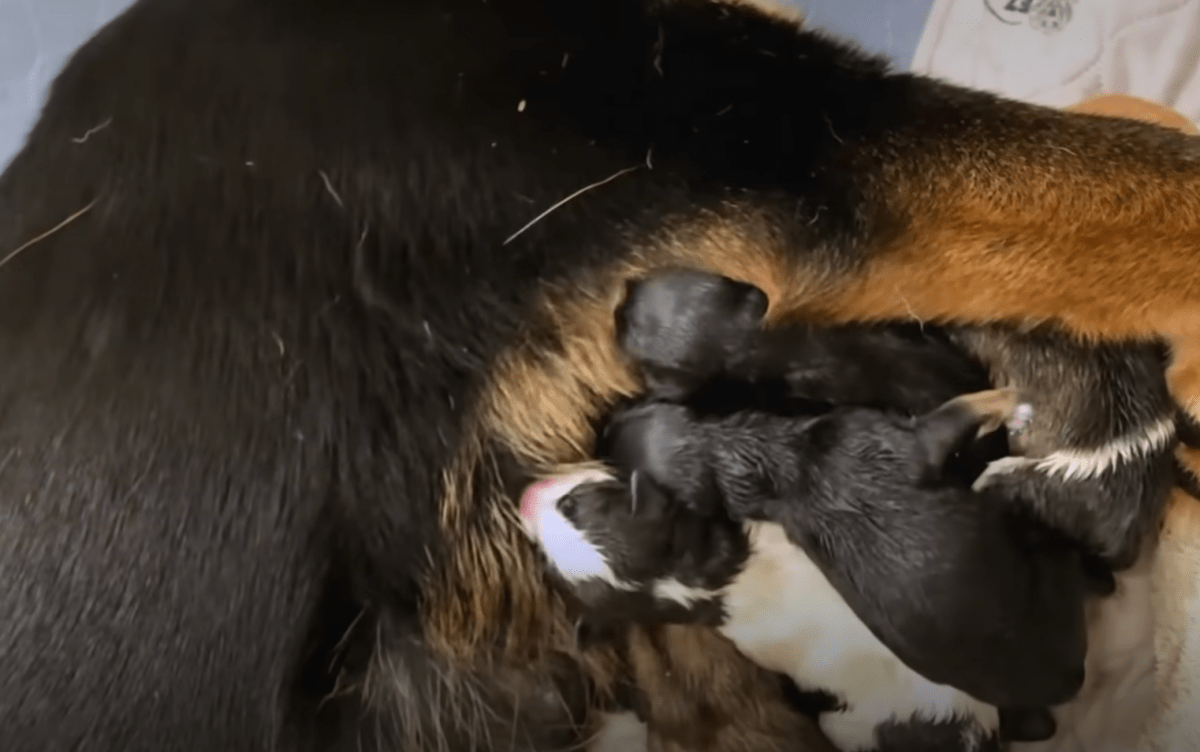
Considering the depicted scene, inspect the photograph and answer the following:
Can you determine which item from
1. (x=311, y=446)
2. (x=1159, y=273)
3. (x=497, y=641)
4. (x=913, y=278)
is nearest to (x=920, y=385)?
(x=913, y=278)

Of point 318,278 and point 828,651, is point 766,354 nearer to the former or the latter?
point 828,651

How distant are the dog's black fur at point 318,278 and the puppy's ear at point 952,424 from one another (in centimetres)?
17

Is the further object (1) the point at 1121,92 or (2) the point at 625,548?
(1) the point at 1121,92

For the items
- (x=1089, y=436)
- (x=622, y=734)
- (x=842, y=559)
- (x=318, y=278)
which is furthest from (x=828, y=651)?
(x=318, y=278)

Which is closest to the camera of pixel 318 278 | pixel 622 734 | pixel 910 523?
pixel 318 278

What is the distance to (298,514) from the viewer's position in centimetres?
96

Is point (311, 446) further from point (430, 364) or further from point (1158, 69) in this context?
point (1158, 69)

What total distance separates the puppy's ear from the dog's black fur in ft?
0.55

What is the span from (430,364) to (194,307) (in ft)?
0.62

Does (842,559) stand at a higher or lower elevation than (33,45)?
lower

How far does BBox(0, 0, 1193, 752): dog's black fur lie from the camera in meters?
0.93

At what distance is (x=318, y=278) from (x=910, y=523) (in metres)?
0.55

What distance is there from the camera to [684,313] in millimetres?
1115

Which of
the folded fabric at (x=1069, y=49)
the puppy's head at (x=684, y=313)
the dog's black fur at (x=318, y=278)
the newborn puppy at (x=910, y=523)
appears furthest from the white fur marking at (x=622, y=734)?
the folded fabric at (x=1069, y=49)
